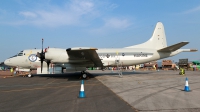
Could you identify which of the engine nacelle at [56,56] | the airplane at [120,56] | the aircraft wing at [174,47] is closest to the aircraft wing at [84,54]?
the airplane at [120,56]

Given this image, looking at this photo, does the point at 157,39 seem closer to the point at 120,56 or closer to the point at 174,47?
the point at 174,47

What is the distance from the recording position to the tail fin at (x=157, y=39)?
22.7 meters

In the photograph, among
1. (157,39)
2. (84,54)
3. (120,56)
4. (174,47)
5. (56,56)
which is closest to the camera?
(84,54)

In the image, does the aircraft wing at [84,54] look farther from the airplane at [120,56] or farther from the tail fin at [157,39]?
the tail fin at [157,39]

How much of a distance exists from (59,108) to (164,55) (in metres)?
18.7

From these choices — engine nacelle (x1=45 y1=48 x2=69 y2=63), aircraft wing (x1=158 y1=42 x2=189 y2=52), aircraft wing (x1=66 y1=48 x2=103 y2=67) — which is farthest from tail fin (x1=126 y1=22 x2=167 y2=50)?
engine nacelle (x1=45 y1=48 x2=69 y2=63)

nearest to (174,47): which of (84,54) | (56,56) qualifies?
(84,54)

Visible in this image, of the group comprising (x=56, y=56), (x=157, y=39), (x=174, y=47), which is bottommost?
(x=56, y=56)

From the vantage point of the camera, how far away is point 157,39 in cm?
2275

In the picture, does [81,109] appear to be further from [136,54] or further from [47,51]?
[136,54]

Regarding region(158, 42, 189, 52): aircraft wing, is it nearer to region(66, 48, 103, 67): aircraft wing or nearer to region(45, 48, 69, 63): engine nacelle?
region(66, 48, 103, 67): aircraft wing

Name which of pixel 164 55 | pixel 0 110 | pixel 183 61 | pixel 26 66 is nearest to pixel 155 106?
pixel 0 110

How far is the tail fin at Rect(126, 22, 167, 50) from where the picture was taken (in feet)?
74.4

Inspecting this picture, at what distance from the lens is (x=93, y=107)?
6.01 meters
